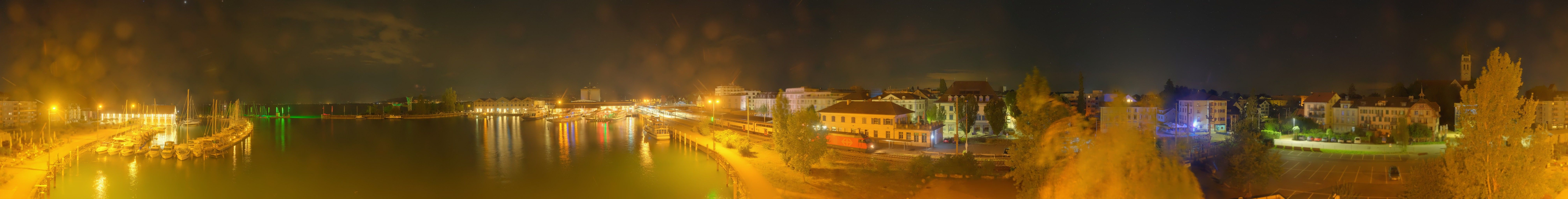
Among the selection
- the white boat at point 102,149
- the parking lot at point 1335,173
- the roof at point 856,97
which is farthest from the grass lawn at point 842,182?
the roof at point 856,97

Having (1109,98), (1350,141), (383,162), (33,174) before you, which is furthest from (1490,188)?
(1109,98)

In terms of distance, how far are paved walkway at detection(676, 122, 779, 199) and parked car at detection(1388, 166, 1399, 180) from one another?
8.86 metres

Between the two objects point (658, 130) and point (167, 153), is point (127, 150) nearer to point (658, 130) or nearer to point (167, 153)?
point (167, 153)

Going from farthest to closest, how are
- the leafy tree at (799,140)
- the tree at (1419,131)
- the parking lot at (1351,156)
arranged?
the tree at (1419,131)
the parking lot at (1351,156)
the leafy tree at (799,140)

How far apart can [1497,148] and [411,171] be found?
13.8 meters

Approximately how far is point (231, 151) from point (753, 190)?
1325 cm

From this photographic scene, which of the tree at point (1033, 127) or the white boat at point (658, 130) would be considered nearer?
the tree at point (1033, 127)

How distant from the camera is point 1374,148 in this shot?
13.6 m

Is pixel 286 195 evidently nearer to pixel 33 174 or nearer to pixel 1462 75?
pixel 33 174

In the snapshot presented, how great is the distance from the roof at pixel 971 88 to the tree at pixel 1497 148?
837 inches

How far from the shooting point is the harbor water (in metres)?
9.52

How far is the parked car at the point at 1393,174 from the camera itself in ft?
31.5

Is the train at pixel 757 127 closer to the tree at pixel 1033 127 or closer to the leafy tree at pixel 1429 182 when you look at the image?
the tree at pixel 1033 127

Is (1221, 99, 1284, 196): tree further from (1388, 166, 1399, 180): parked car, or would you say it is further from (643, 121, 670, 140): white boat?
(643, 121, 670, 140): white boat
